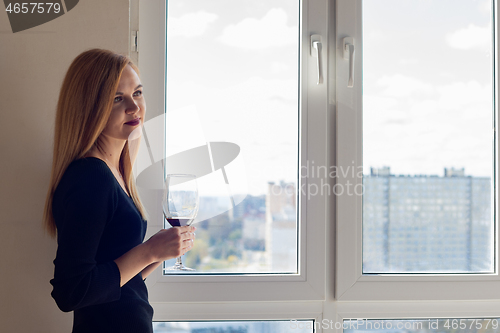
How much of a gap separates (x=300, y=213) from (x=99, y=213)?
760 mm

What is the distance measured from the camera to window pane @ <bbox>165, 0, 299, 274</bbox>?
1.47 meters

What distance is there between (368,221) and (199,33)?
36.4 inches

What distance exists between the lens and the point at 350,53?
4.82ft

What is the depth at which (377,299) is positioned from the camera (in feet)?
4.77

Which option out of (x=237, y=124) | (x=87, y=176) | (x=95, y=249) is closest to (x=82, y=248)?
(x=95, y=249)

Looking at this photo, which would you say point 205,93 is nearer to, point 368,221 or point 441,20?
point 368,221

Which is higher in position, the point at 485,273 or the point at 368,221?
the point at 368,221

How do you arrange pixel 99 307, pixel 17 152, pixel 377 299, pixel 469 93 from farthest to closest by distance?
pixel 469 93
pixel 377 299
pixel 17 152
pixel 99 307

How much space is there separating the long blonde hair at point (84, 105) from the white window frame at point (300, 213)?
369 millimetres

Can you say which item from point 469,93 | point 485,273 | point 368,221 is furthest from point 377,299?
point 469,93

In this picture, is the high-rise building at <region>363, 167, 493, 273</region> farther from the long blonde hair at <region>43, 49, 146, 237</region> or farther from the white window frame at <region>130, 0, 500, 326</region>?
the long blonde hair at <region>43, 49, 146, 237</region>

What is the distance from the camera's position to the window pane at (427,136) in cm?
151

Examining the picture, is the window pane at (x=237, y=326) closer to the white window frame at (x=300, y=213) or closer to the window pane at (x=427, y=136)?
the white window frame at (x=300, y=213)

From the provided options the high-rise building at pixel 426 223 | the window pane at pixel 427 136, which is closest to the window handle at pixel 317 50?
the window pane at pixel 427 136
